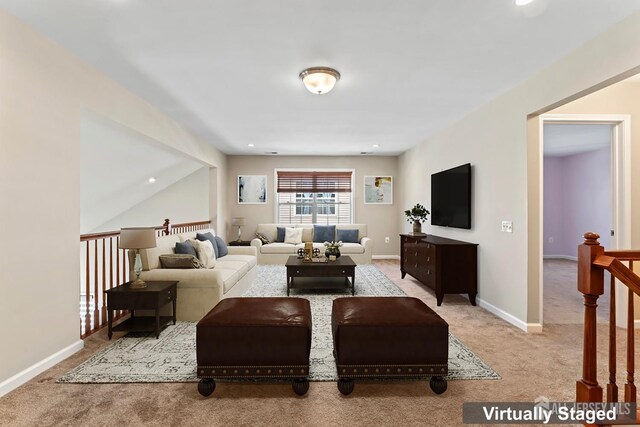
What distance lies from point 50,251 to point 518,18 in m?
3.90

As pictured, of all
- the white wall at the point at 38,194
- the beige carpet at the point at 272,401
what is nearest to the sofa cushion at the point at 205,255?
the white wall at the point at 38,194

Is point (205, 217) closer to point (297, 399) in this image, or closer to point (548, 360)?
point (297, 399)

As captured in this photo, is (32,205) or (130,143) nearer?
(32,205)

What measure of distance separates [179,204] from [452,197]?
618 centimetres

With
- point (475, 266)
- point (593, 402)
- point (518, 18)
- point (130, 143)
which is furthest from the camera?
point (130, 143)

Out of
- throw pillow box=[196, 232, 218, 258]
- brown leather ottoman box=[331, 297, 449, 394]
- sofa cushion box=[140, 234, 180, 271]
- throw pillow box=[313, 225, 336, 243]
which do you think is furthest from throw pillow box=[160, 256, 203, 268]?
throw pillow box=[313, 225, 336, 243]

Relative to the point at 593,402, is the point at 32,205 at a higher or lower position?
higher

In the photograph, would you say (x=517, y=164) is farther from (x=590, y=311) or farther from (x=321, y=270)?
(x=321, y=270)

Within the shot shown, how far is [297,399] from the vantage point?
2.16 metres

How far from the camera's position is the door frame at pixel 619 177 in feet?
11.1

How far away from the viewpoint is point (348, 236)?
24.8ft

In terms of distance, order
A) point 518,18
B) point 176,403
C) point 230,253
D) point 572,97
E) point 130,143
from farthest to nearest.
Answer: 1. point 230,253
2. point 130,143
3. point 572,97
4. point 518,18
5. point 176,403

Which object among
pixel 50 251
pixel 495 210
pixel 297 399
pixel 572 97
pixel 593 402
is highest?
pixel 572 97

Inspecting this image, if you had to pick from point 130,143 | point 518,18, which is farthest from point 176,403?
point 130,143
